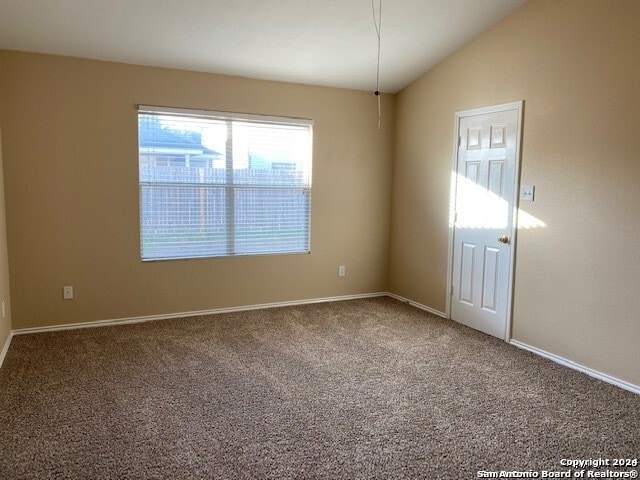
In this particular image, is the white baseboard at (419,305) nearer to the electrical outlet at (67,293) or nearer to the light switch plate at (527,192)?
the light switch plate at (527,192)

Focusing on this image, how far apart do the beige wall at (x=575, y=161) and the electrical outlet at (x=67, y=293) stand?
382cm

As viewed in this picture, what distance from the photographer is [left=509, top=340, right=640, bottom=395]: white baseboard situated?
3.13 meters

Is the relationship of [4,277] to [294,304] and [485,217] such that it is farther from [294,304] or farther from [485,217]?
[485,217]

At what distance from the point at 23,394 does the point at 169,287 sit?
5.75ft

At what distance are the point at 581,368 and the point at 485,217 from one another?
1441 millimetres

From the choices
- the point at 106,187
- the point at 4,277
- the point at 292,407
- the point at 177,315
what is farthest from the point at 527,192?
the point at 4,277

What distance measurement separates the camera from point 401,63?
4.59 metres

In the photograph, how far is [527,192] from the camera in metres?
3.79

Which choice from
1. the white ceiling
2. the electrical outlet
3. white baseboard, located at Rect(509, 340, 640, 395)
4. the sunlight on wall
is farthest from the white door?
the electrical outlet

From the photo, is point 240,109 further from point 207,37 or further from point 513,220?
point 513,220

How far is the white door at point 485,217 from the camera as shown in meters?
3.97

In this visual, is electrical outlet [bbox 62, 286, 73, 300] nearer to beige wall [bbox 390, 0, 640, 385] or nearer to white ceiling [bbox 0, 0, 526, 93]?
white ceiling [bbox 0, 0, 526, 93]

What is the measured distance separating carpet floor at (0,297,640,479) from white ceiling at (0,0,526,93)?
2.40 m

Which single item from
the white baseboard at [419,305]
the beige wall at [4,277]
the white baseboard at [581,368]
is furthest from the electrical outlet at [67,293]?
the white baseboard at [581,368]
